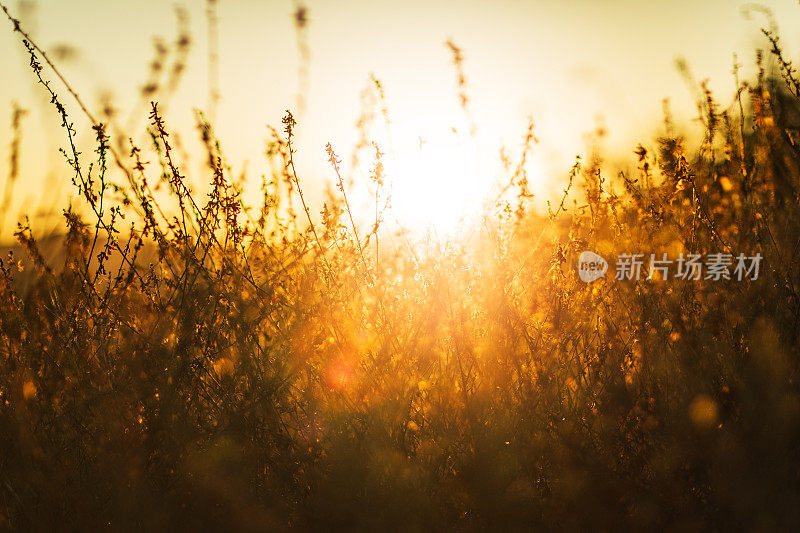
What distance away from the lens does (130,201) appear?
2.31m

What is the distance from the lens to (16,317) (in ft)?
8.36

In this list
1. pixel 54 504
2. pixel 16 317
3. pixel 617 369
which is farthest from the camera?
pixel 16 317

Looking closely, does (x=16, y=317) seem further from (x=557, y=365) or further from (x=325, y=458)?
(x=557, y=365)

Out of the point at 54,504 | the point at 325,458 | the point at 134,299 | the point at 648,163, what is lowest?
the point at 54,504

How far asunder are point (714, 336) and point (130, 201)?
212 centimetres

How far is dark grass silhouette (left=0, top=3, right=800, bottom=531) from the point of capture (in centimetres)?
205

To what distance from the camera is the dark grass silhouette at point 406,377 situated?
6.72ft

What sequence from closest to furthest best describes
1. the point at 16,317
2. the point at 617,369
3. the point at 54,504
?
the point at 54,504
the point at 617,369
the point at 16,317

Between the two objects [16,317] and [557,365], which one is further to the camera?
[16,317]

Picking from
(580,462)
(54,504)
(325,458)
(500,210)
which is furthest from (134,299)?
(580,462)

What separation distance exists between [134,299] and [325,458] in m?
1.04

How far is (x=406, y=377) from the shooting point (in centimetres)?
218

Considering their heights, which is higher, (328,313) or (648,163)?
(648,163)

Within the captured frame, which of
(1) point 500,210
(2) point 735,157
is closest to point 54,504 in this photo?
(1) point 500,210
